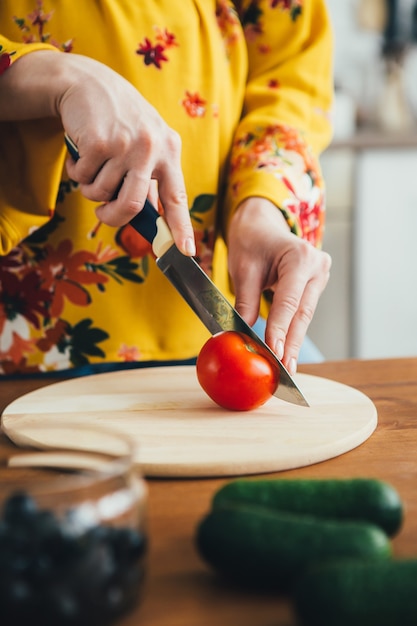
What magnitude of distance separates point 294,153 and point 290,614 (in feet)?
3.14

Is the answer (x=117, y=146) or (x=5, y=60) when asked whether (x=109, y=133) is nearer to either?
(x=117, y=146)

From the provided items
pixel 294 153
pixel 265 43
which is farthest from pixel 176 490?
pixel 265 43

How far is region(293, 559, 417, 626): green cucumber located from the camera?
46cm

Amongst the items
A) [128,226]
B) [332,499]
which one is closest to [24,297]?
[128,226]

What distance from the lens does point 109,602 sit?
1.58ft

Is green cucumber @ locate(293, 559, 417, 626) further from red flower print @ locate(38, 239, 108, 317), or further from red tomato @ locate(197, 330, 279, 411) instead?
red flower print @ locate(38, 239, 108, 317)

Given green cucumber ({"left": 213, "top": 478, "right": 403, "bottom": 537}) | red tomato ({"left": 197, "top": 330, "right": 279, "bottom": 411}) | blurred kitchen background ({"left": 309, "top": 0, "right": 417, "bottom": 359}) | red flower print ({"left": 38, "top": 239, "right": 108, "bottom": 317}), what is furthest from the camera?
blurred kitchen background ({"left": 309, "top": 0, "right": 417, "bottom": 359})

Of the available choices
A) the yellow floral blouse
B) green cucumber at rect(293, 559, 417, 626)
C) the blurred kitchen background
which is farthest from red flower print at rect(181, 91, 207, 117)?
the blurred kitchen background

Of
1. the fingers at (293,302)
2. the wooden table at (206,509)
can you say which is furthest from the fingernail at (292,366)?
the wooden table at (206,509)

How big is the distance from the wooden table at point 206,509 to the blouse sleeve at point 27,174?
0.79 feet

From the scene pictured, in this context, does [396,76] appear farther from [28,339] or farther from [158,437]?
[158,437]

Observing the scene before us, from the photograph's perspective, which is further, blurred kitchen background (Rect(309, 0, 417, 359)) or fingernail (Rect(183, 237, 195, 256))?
blurred kitchen background (Rect(309, 0, 417, 359))

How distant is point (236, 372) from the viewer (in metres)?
0.99

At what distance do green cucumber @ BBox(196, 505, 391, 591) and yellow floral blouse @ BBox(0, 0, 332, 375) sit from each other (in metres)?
0.78
